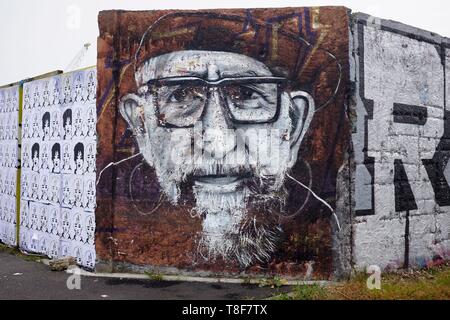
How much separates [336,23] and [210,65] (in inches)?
66.4

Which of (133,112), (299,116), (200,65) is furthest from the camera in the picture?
(133,112)

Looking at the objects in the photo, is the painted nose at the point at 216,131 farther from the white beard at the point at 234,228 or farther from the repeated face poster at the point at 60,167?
the repeated face poster at the point at 60,167

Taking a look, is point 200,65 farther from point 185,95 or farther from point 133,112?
point 133,112

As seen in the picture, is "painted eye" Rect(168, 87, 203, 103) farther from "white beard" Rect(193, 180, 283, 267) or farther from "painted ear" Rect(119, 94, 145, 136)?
"white beard" Rect(193, 180, 283, 267)

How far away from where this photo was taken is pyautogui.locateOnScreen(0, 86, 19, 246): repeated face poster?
8530 mm

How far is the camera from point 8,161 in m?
8.81

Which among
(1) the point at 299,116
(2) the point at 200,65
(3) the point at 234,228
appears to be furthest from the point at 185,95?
(3) the point at 234,228

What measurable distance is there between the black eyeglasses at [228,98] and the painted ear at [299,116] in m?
0.20

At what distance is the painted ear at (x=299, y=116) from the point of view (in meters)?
5.74

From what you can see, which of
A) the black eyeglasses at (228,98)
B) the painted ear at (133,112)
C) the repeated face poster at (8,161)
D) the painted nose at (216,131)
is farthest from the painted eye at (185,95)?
the repeated face poster at (8,161)

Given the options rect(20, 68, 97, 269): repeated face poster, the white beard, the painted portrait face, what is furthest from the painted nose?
rect(20, 68, 97, 269): repeated face poster

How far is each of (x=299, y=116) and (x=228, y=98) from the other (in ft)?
3.10

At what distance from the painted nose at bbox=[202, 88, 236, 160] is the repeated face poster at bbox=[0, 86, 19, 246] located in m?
4.49
